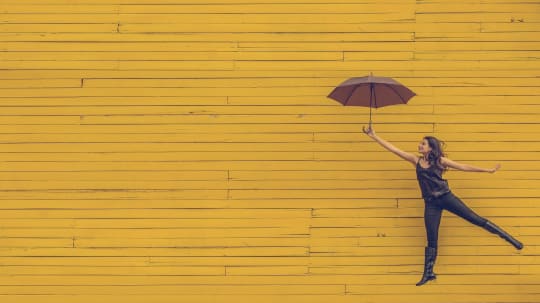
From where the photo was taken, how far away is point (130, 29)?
10.8 m

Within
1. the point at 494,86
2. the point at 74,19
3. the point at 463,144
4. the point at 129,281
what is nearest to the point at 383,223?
the point at 463,144

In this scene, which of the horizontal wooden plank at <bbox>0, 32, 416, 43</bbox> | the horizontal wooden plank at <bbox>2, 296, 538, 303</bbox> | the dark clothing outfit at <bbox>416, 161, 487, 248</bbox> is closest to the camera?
the dark clothing outfit at <bbox>416, 161, 487, 248</bbox>

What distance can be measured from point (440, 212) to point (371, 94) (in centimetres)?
173

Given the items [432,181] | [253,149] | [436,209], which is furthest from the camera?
[253,149]

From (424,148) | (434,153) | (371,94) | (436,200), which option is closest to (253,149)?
(371,94)

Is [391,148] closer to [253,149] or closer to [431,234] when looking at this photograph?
[431,234]

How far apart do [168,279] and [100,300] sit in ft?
3.06

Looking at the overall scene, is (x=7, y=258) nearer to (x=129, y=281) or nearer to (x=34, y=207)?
(x=34, y=207)

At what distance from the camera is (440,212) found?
1016 centimetres

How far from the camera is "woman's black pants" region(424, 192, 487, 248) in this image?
392 inches

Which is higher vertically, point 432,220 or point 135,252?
point 432,220

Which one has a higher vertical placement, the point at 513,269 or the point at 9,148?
the point at 9,148

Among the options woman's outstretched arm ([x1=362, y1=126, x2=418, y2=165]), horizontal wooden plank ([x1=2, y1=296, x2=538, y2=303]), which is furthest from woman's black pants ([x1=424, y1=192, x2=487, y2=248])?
horizontal wooden plank ([x1=2, y1=296, x2=538, y2=303])

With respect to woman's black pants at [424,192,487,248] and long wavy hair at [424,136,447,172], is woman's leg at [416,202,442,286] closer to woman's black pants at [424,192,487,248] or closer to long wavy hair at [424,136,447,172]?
woman's black pants at [424,192,487,248]
